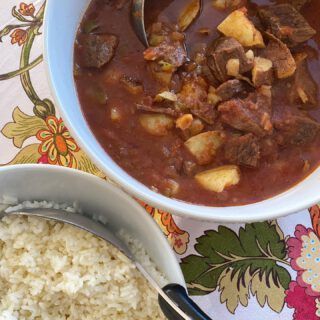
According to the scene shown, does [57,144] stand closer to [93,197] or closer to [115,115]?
[93,197]

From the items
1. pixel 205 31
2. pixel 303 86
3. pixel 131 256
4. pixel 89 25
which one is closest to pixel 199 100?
pixel 205 31

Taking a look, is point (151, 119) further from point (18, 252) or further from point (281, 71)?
point (18, 252)

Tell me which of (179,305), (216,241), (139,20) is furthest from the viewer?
(216,241)

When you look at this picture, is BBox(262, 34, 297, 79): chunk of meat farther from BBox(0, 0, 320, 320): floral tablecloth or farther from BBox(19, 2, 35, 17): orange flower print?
BBox(19, 2, 35, 17): orange flower print

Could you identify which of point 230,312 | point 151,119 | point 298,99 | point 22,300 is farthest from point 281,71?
point 22,300

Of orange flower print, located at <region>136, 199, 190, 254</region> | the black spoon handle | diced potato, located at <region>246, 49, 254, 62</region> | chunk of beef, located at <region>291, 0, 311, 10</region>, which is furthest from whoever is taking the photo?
orange flower print, located at <region>136, 199, 190, 254</region>

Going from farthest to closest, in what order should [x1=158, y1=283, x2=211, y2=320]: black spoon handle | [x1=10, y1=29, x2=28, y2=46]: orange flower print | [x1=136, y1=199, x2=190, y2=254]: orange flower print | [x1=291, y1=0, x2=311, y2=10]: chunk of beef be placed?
[x1=10, y1=29, x2=28, y2=46]: orange flower print, [x1=136, y1=199, x2=190, y2=254]: orange flower print, [x1=291, y1=0, x2=311, y2=10]: chunk of beef, [x1=158, y1=283, x2=211, y2=320]: black spoon handle

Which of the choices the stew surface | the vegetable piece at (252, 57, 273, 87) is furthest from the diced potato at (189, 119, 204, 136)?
the vegetable piece at (252, 57, 273, 87)

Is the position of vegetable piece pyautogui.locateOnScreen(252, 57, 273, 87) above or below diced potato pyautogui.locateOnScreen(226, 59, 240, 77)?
below
